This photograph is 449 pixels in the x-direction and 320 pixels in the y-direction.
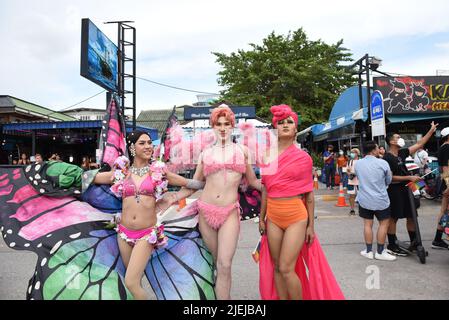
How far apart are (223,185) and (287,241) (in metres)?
0.68

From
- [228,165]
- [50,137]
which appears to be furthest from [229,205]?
[50,137]

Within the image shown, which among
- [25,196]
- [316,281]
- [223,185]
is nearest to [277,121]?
[223,185]

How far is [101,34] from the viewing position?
44.3 ft

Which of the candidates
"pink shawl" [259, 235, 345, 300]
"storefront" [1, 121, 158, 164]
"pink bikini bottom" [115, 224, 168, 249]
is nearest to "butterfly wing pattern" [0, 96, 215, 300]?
"pink bikini bottom" [115, 224, 168, 249]

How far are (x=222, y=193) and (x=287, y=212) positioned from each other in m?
0.55

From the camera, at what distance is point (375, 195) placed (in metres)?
4.73

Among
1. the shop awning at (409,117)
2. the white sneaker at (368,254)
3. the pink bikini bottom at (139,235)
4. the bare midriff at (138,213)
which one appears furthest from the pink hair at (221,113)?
the shop awning at (409,117)

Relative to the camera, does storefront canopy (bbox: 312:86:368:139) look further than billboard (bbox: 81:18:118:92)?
Yes

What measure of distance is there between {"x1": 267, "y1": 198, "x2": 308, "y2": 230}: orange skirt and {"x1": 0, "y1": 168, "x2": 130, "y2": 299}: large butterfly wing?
1.34 metres

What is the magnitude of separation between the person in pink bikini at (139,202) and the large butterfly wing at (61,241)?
194 millimetres

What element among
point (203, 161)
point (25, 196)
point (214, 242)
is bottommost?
point (214, 242)

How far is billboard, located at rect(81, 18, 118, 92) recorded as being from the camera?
12.2 meters

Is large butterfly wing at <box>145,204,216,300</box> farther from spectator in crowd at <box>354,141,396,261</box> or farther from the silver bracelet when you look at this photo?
spectator in crowd at <box>354,141,396,261</box>
